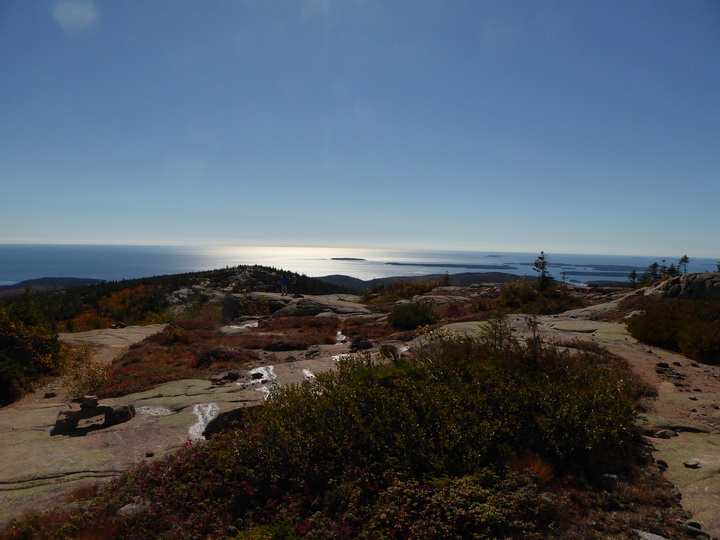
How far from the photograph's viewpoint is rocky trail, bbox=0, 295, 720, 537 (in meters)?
4.50

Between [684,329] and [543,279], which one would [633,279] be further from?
[684,329]

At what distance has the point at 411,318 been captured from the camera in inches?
696

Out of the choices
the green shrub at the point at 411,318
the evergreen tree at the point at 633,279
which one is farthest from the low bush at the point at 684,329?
the evergreen tree at the point at 633,279

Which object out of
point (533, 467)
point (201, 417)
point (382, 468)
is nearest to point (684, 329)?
point (533, 467)

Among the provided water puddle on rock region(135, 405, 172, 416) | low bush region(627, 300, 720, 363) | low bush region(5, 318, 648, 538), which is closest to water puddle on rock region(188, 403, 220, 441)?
water puddle on rock region(135, 405, 172, 416)

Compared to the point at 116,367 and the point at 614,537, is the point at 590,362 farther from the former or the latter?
the point at 116,367

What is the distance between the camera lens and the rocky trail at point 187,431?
4.50 meters

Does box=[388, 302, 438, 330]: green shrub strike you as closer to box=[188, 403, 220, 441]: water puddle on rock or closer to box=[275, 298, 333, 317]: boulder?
box=[275, 298, 333, 317]: boulder

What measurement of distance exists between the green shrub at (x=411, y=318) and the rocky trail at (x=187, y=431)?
707cm

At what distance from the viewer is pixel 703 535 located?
3213 millimetres

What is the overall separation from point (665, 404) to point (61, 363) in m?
17.3

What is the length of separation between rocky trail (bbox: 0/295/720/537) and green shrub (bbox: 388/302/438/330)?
23.2 feet

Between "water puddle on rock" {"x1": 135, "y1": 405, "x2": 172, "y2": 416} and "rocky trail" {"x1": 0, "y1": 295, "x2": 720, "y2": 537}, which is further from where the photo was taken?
"water puddle on rock" {"x1": 135, "y1": 405, "x2": 172, "y2": 416}

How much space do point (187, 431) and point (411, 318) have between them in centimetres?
1244
